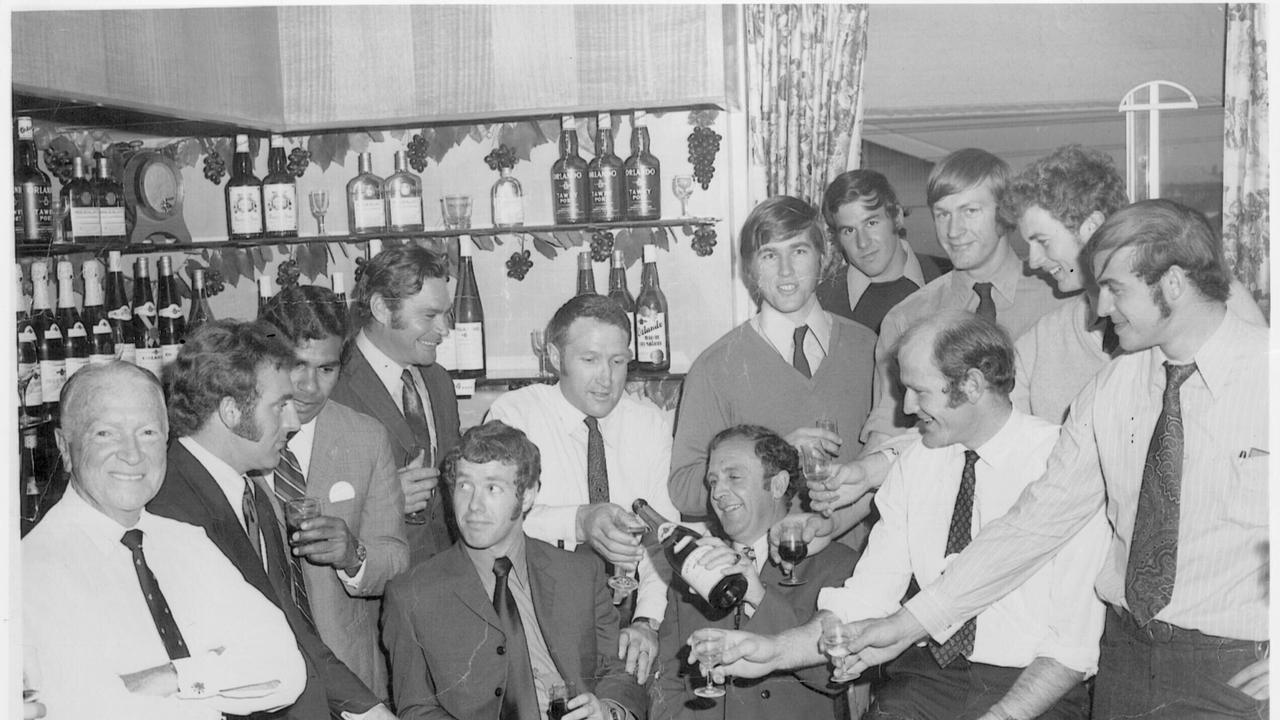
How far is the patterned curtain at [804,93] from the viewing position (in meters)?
2.54

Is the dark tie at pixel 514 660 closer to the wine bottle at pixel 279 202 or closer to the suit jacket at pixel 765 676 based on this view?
the suit jacket at pixel 765 676

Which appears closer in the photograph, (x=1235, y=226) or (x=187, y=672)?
(x=187, y=672)

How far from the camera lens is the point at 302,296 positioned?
2699 millimetres

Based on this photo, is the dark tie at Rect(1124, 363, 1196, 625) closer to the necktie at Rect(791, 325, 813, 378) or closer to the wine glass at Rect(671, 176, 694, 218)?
the necktie at Rect(791, 325, 813, 378)

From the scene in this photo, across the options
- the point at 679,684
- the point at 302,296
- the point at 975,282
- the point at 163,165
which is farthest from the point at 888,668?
the point at 163,165

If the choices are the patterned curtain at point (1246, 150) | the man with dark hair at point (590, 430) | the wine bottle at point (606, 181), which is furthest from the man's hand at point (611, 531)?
the patterned curtain at point (1246, 150)

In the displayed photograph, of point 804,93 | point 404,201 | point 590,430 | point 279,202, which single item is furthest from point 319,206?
point 804,93

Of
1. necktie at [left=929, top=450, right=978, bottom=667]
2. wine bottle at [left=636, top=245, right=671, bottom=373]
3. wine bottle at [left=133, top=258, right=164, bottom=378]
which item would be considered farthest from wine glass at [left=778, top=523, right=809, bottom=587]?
wine bottle at [left=133, top=258, right=164, bottom=378]

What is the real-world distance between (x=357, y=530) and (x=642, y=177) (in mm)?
1041

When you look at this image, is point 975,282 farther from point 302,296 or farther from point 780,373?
point 302,296

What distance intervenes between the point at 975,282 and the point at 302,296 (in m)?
1.52

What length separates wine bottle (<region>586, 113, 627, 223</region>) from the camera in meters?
2.77

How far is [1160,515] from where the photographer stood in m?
2.10

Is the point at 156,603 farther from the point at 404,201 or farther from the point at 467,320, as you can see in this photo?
the point at 404,201
